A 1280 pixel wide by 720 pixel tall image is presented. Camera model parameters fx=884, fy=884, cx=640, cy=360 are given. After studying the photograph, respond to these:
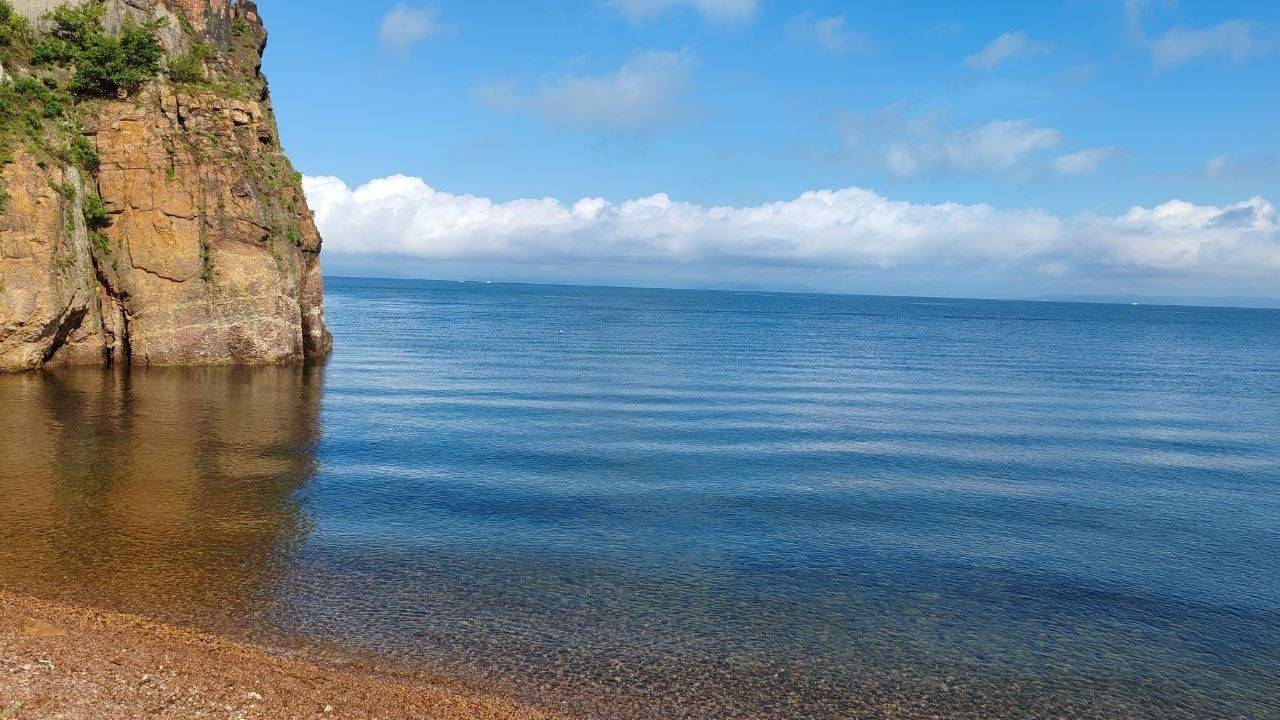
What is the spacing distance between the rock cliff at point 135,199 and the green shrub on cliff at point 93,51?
0.26 feet

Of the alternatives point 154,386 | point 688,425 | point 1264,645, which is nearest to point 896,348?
point 688,425

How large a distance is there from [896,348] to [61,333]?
65.0 meters

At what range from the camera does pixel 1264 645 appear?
15.2 metres

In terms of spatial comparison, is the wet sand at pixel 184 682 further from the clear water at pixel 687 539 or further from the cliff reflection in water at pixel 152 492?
the cliff reflection in water at pixel 152 492

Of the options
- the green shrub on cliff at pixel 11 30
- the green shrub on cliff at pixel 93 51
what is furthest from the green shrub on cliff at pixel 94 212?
the green shrub on cliff at pixel 11 30

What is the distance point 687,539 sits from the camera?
19.9m

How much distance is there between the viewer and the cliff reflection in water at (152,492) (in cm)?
1580

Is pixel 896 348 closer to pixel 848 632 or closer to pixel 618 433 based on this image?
pixel 618 433

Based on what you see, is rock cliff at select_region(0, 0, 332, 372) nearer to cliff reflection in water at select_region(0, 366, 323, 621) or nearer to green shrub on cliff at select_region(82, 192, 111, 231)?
green shrub on cliff at select_region(82, 192, 111, 231)

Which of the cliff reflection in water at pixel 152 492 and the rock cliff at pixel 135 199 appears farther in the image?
the rock cliff at pixel 135 199

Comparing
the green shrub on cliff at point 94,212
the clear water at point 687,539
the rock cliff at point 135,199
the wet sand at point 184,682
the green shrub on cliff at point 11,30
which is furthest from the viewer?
the green shrub on cliff at point 94,212

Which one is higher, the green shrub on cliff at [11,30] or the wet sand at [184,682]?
the green shrub on cliff at [11,30]

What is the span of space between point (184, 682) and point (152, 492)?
11.8 meters

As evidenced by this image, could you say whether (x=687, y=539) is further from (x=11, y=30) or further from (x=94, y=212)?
(x=11, y=30)
